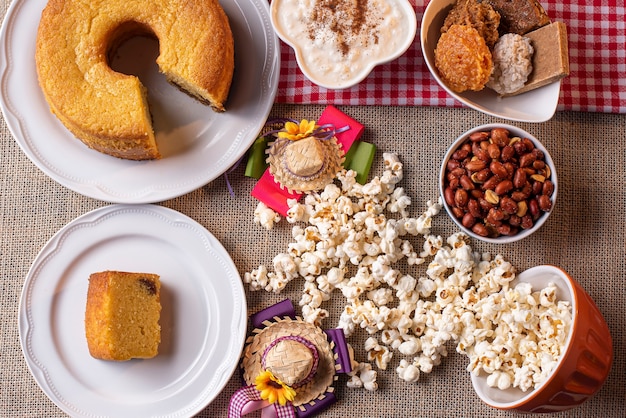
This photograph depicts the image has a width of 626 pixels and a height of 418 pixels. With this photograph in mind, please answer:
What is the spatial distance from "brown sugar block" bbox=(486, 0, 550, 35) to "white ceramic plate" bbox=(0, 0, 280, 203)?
2.69ft

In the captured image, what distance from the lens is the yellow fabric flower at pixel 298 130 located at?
7.46 ft

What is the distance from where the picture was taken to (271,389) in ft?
7.29

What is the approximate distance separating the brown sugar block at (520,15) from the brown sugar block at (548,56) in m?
0.03

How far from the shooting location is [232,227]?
241cm

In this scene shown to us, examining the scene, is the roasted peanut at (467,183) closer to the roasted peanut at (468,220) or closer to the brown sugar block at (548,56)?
the roasted peanut at (468,220)

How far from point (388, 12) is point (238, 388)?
150 cm

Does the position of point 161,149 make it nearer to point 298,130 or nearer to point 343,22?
point 298,130

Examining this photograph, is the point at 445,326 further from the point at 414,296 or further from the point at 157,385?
the point at 157,385

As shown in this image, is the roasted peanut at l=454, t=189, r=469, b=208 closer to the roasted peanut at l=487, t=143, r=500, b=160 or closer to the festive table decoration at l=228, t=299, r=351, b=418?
the roasted peanut at l=487, t=143, r=500, b=160

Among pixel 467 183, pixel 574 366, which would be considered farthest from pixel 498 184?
pixel 574 366

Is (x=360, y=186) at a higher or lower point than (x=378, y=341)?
higher

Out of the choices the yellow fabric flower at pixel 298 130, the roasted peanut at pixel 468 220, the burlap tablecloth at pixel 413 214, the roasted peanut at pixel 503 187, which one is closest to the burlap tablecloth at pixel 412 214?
the burlap tablecloth at pixel 413 214

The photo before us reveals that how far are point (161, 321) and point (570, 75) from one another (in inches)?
71.9

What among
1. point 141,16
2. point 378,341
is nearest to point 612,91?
point 378,341
